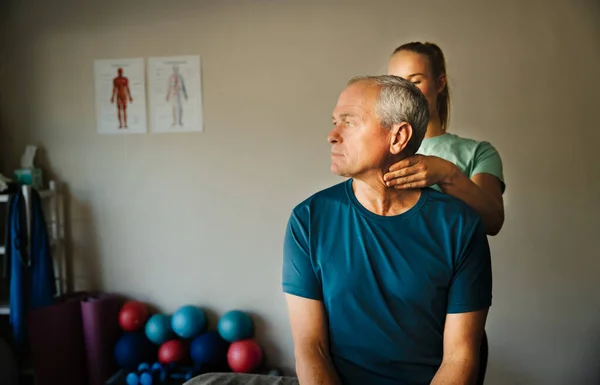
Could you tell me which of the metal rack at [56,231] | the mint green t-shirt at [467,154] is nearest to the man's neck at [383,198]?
the mint green t-shirt at [467,154]

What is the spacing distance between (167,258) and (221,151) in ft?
2.67

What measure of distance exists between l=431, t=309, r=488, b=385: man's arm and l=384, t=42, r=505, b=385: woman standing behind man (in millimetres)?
356

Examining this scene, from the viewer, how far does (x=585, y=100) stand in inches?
106

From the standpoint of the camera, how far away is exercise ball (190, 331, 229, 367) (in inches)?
110

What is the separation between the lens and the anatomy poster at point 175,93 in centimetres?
301

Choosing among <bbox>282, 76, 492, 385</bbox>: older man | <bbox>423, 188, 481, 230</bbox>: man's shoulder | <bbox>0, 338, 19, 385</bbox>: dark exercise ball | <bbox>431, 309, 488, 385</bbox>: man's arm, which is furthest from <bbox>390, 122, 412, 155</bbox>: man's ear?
<bbox>0, 338, 19, 385</bbox>: dark exercise ball

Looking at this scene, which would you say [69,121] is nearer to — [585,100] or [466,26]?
[466,26]

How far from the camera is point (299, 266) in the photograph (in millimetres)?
1266

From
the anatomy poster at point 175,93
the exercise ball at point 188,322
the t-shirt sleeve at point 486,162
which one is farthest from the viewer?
the anatomy poster at point 175,93

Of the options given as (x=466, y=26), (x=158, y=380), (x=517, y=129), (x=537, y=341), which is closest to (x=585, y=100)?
(x=517, y=129)

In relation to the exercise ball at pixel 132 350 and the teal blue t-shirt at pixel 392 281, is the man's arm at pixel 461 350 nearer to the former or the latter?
the teal blue t-shirt at pixel 392 281

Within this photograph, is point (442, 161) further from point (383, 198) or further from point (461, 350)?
point (461, 350)

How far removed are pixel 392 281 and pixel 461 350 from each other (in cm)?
25

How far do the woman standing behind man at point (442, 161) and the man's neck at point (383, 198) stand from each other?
0.10 feet
